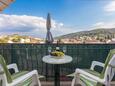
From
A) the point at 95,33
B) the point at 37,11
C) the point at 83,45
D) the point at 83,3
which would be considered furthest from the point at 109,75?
the point at 37,11

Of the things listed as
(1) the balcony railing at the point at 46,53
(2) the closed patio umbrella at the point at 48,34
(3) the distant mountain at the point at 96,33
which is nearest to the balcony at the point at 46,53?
(1) the balcony railing at the point at 46,53

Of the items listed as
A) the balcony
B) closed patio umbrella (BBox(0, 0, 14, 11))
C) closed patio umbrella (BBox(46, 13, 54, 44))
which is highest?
closed patio umbrella (BBox(0, 0, 14, 11))

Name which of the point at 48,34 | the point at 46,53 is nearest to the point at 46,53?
the point at 46,53

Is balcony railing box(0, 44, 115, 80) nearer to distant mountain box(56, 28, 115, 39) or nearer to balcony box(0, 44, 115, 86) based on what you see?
balcony box(0, 44, 115, 86)

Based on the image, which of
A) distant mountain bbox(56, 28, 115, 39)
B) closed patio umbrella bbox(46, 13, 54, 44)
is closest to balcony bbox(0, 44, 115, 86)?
closed patio umbrella bbox(46, 13, 54, 44)

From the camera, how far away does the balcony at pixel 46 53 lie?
14.7ft

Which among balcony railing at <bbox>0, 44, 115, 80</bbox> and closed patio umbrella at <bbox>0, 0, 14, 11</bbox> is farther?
balcony railing at <bbox>0, 44, 115, 80</bbox>

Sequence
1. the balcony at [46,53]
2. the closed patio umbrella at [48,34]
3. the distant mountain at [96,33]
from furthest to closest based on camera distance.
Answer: the distant mountain at [96,33] → the closed patio umbrella at [48,34] → the balcony at [46,53]

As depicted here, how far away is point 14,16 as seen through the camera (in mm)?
10016

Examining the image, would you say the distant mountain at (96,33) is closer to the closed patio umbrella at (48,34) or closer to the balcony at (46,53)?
the closed patio umbrella at (48,34)

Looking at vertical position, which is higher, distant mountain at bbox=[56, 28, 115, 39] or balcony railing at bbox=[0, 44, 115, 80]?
distant mountain at bbox=[56, 28, 115, 39]

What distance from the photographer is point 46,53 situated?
4.48 m

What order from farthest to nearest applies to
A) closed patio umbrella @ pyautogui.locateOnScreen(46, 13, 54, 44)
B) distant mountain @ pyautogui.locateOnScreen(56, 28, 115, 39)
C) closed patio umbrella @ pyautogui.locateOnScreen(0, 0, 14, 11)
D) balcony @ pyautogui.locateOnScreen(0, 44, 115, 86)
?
distant mountain @ pyautogui.locateOnScreen(56, 28, 115, 39) → closed patio umbrella @ pyautogui.locateOnScreen(46, 13, 54, 44) → balcony @ pyautogui.locateOnScreen(0, 44, 115, 86) → closed patio umbrella @ pyautogui.locateOnScreen(0, 0, 14, 11)

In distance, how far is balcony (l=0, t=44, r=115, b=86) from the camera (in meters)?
4.48
